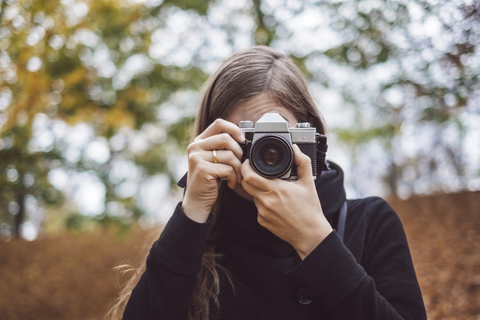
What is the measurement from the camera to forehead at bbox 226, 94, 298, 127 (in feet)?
4.91

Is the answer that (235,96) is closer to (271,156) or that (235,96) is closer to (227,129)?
(227,129)

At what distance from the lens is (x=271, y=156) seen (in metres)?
1.28

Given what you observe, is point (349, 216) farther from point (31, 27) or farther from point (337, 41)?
point (31, 27)

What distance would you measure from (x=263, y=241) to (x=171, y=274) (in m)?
0.43

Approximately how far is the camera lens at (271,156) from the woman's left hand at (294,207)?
0.03 metres

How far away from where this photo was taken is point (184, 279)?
123cm

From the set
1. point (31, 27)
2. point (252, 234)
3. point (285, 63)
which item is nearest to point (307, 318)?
point (252, 234)

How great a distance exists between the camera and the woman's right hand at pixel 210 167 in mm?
1297

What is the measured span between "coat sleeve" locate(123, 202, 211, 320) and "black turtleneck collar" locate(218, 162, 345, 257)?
25 centimetres

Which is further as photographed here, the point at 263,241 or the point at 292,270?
the point at 263,241

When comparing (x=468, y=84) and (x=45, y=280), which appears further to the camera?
(x=45, y=280)

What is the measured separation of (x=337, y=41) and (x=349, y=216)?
3971 mm

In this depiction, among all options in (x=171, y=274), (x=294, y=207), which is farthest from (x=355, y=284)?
(x=171, y=274)

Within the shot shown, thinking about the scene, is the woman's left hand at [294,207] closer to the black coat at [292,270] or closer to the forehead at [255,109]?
the black coat at [292,270]
